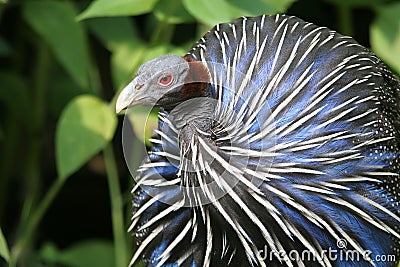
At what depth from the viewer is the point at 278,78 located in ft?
4.60

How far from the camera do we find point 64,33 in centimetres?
188

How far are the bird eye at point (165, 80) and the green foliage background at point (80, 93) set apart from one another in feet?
0.77

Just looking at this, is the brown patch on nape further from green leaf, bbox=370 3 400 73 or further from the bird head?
green leaf, bbox=370 3 400 73

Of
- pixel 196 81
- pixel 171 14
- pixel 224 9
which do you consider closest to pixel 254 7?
pixel 224 9

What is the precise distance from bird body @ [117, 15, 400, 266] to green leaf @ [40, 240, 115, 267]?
1.75ft

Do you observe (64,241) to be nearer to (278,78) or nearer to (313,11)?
(313,11)

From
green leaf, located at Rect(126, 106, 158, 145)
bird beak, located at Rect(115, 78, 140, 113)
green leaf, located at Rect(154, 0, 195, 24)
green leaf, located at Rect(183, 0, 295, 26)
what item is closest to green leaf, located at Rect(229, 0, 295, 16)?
green leaf, located at Rect(183, 0, 295, 26)

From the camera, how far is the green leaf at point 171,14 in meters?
1.68

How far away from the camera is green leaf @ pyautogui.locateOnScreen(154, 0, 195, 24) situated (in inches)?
66.1

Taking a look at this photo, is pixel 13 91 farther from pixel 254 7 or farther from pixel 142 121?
pixel 254 7

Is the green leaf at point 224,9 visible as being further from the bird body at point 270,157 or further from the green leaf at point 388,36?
the green leaf at point 388,36

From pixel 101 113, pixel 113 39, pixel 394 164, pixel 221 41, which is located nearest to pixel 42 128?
pixel 113 39

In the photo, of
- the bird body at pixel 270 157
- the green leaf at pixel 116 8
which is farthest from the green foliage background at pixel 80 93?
the bird body at pixel 270 157

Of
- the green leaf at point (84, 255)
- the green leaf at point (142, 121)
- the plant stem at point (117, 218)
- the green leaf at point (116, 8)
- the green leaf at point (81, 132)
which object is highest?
the green leaf at point (116, 8)
